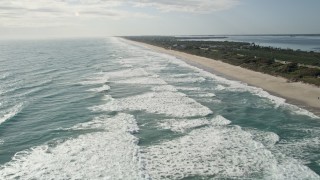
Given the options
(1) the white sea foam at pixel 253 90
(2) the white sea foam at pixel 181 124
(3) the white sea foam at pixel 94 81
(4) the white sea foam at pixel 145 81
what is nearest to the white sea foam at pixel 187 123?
Answer: (2) the white sea foam at pixel 181 124

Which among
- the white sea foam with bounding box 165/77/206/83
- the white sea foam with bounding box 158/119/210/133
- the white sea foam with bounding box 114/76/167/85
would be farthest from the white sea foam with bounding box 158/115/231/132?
the white sea foam with bounding box 165/77/206/83

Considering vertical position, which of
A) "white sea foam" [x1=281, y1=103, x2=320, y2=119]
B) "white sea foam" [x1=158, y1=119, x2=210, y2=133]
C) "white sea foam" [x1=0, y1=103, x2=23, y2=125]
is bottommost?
"white sea foam" [x1=158, y1=119, x2=210, y2=133]

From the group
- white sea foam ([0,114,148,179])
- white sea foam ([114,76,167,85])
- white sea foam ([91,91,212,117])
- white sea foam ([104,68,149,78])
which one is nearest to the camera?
white sea foam ([0,114,148,179])

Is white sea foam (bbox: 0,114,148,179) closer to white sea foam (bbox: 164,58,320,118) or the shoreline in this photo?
white sea foam (bbox: 164,58,320,118)

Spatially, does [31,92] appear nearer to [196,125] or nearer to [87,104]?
[87,104]

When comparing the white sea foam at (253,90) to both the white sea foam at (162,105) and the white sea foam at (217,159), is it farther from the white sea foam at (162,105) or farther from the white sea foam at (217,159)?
the white sea foam at (217,159)

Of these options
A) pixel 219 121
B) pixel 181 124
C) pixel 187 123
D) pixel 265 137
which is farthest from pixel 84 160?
pixel 219 121

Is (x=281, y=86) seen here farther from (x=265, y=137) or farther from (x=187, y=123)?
(x=265, y=137)
